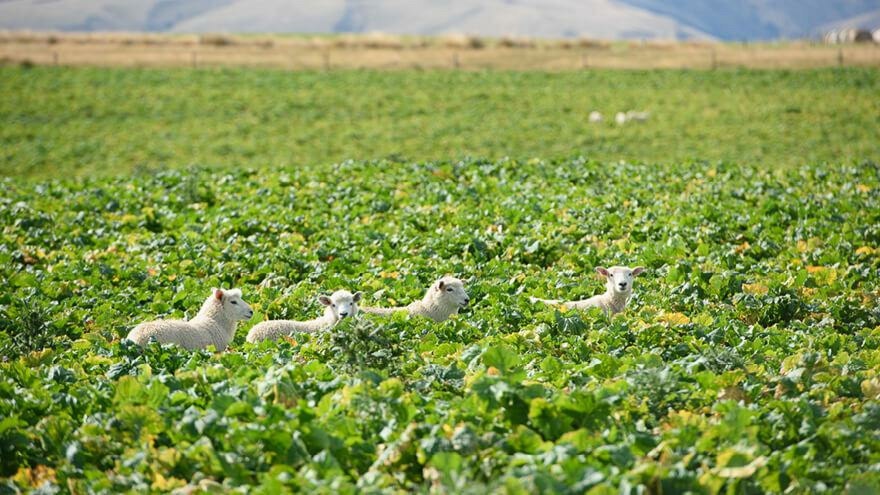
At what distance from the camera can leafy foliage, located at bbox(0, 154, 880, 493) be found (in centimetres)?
711

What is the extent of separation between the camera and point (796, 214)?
18438mm

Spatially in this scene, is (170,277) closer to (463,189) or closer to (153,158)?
(463,189)

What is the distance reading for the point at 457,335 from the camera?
1127cm

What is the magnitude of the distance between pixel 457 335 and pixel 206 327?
310cm

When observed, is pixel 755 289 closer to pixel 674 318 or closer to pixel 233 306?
pixel 674 318

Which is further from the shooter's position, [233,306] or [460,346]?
[233,306]

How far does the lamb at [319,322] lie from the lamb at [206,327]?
381mm

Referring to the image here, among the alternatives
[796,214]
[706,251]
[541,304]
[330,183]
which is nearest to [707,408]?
[541,304]

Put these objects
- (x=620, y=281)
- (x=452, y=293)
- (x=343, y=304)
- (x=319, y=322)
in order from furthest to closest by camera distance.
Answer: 1. (x=620, y=281)
2. (x=452, y=293)
3. (x=319, y=322)
4. (x=343, y=304)

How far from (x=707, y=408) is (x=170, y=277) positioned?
9.88 m

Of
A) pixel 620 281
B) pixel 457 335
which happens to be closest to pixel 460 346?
pixel 457 335

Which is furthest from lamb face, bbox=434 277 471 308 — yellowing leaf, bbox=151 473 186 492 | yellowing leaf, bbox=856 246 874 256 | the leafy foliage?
yellowing leaf, bbox=856 246 874 256

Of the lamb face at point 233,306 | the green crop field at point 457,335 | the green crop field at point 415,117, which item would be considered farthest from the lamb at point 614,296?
the green crop field at point 415,117

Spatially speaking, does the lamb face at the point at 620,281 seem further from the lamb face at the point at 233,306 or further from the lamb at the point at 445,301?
the lamb face at the point at 233,306
